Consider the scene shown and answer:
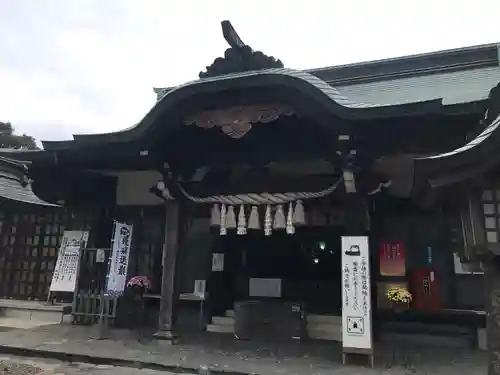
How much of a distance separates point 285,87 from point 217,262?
17.4 ft

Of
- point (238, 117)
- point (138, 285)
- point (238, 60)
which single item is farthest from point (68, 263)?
point (238, 60)

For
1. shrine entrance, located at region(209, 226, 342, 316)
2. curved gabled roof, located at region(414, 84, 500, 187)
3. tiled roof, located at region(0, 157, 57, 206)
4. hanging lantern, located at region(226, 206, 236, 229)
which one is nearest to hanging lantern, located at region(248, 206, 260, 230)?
hanging lantern, located at region(226, 206, 236, 229)

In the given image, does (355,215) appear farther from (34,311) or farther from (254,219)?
(34,311)

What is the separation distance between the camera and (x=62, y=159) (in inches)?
384

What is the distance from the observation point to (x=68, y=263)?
1210cm

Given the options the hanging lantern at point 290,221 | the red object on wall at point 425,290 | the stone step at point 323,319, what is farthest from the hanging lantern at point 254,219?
the red object on wall at point 425,290

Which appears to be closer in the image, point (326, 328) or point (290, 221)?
point (290, 221)

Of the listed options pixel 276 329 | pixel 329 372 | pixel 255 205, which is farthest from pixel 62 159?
pixel 329 372

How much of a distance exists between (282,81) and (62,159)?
545cm

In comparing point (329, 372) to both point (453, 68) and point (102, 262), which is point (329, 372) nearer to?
point (102, 262)

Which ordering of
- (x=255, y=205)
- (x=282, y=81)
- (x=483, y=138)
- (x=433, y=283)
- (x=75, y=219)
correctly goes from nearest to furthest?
1. (x=483, y=138)
2. (x=282, y=81)
3. (x=255, y=205)
4. (x=433, y=283)
5. (x=75, y=219)

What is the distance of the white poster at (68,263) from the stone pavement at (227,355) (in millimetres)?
A: 2319

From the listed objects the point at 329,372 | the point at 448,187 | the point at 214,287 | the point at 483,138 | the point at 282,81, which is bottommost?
the point at 329,372

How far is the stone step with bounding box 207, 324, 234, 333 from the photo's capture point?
10656 millimetres
